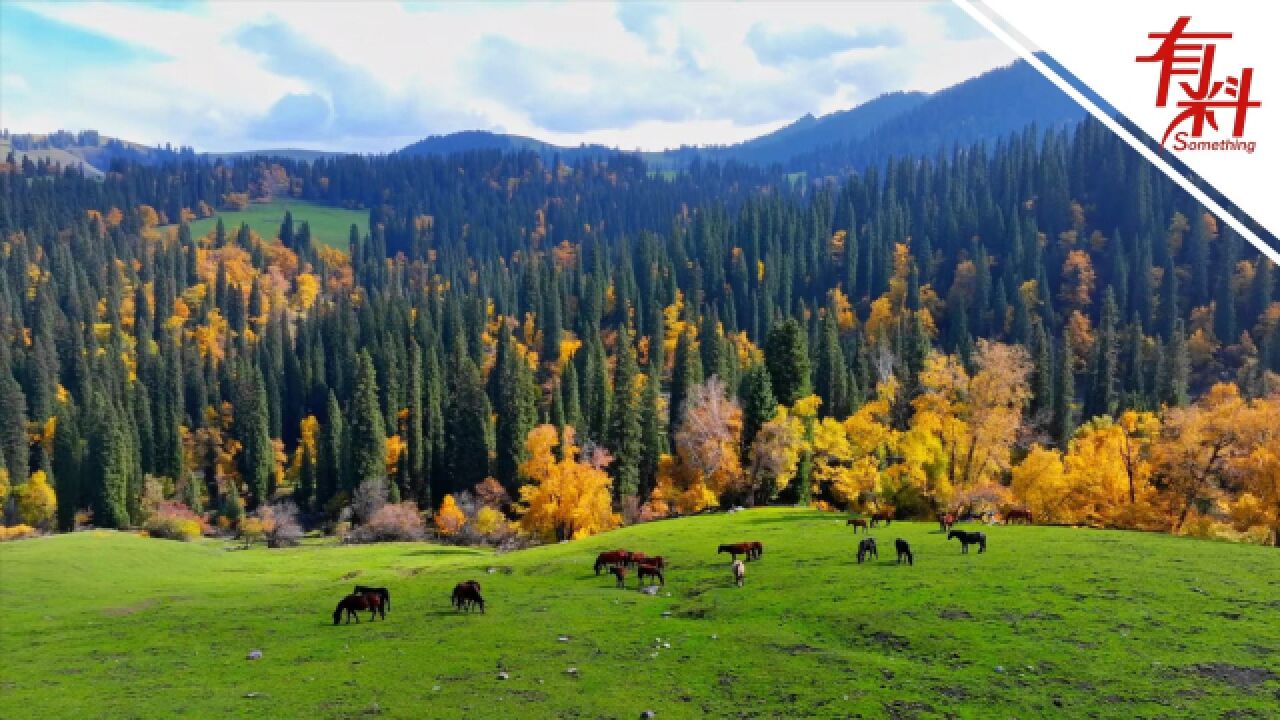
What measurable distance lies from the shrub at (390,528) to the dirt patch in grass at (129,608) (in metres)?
49.8

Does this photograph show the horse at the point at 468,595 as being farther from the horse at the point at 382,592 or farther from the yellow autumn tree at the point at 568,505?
the yellow autumn tree at the point at 568,505

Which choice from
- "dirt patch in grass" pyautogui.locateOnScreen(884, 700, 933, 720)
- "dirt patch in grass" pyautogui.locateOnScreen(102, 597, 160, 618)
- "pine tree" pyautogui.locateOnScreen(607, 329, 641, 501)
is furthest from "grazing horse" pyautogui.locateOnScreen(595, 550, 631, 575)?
"pine tree" pyautogui.locateOnScreen(607, 329, 641, 501)

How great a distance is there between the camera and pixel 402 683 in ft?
100

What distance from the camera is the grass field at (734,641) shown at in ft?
89.6

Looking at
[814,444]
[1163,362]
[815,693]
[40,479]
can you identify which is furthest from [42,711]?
[1163,362]

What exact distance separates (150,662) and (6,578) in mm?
27018

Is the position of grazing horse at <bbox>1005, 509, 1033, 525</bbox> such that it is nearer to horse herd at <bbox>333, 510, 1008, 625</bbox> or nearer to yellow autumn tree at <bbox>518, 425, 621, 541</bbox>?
horse herd at <bbox>333, 510, 1008, 625</bbox>

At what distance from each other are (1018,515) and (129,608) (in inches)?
2457

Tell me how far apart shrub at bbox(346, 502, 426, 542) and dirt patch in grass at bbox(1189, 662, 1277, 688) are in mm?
87229

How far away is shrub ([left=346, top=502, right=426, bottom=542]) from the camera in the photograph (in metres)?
99.2

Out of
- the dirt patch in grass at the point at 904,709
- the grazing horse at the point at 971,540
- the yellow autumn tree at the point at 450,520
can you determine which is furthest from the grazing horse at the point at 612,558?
the yellow autumn tree at the point at 450,520

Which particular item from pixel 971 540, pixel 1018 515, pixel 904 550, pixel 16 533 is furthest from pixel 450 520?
pixel 971 540

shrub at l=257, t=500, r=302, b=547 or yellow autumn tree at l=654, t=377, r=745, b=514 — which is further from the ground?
yellow autumn tree at l=654, t=377, r=745, b=514

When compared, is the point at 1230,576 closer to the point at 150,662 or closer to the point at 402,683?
the point at 402,683
